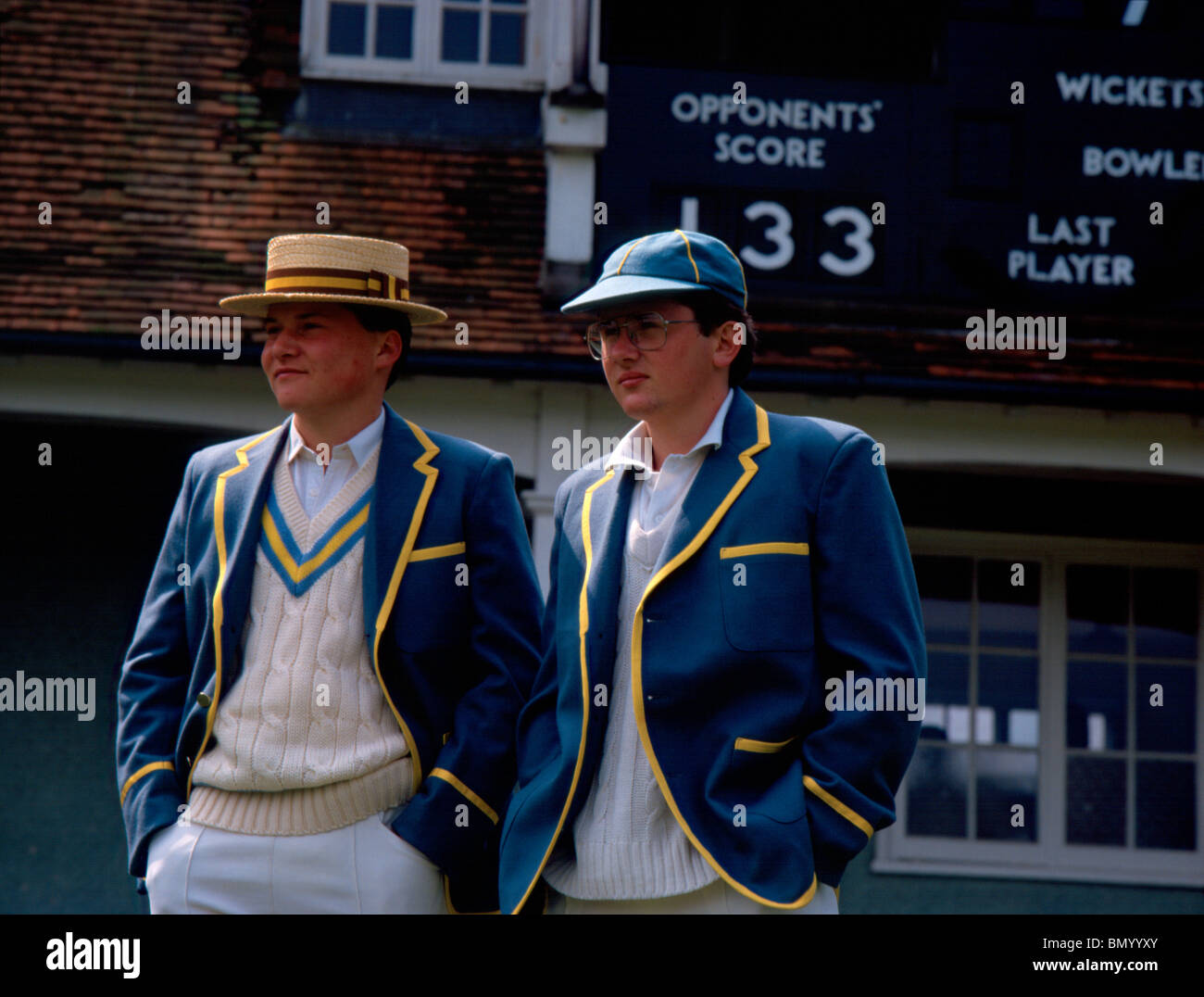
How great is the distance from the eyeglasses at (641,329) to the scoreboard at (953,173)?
16.1 ft

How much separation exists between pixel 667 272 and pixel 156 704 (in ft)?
4.91

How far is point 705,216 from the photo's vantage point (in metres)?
8.05

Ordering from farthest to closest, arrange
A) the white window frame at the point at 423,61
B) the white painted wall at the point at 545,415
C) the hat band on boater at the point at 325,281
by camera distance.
A: the white window frame at the point at 423,61 → the white painted wall at the point at 545,415 → the hat band on boater at the point at 325,281

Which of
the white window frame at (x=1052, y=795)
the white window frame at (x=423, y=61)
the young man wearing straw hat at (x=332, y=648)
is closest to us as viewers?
the young man wearing straw hat at (x=332, y=648)

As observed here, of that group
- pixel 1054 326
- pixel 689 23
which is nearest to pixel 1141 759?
pixel 1054 326

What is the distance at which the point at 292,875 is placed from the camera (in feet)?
10.8

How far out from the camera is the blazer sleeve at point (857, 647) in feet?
9.58

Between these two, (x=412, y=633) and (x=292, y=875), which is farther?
(x=412, y=633)

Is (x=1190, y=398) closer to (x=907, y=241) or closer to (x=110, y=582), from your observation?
(x=907, y=241)

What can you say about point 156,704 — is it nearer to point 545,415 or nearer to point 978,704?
point 545,415

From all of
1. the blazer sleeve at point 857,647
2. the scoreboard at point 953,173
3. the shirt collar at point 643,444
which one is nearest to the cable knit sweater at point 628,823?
the shirt collar at point 643,444

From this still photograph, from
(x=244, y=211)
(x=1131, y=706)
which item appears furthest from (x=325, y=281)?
(x=1131, y=706)

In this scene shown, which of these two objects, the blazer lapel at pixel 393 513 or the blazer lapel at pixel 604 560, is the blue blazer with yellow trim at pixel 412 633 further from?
the blazer lapel at pixel 604 560

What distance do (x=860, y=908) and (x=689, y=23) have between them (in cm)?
487
